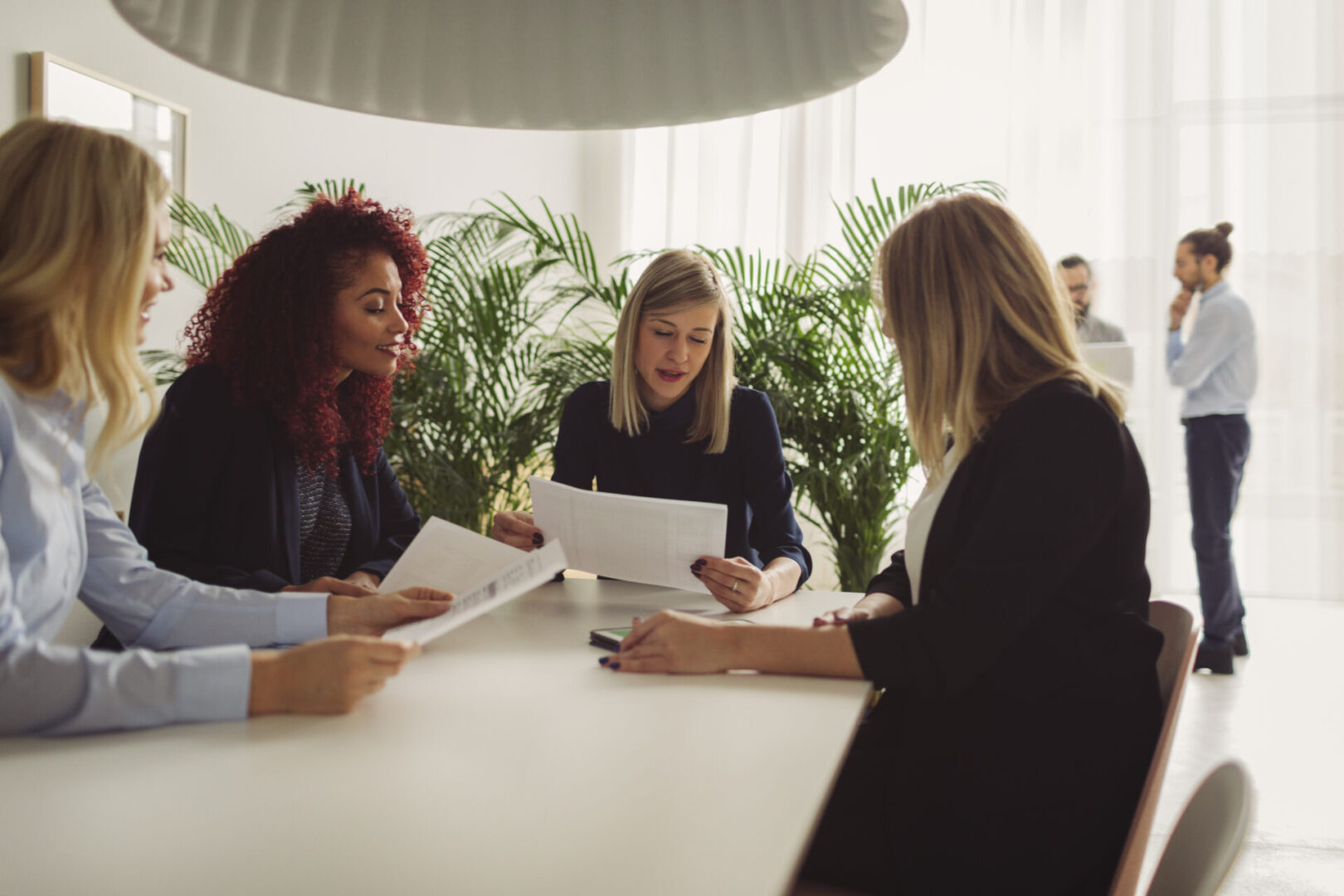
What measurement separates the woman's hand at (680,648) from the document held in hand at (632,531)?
297 mm

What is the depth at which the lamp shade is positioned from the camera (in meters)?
1.02

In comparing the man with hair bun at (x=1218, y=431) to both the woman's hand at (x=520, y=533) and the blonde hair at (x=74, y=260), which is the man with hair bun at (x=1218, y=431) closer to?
the woman's hand at (x=520, y=533)

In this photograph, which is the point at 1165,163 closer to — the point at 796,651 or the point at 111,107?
the point at 111,107

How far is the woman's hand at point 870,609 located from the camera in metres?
1.37

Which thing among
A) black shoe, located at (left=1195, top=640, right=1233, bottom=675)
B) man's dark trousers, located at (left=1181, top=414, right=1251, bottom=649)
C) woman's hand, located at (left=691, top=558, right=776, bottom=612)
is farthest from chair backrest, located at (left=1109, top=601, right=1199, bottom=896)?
man's dark trousers, located at (left=1181, top=414, right=1251, bottom=649)

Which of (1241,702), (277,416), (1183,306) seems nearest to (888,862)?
(277,416)

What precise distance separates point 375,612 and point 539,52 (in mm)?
695

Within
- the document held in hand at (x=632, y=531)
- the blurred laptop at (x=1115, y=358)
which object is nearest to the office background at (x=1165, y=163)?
the blurred laptop at (x=1115, y=358)

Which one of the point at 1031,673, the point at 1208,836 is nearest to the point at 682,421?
the point at 1031,673

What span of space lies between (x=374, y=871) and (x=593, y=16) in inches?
32.7

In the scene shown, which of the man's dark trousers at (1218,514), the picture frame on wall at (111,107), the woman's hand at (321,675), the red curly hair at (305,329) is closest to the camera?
the woman's hand at (321,675)

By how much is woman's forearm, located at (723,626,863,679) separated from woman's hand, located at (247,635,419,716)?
0.39 meters

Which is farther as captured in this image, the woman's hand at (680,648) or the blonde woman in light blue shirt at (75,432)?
the woman's hand at (680,648)

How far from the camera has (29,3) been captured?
259 centimetres
